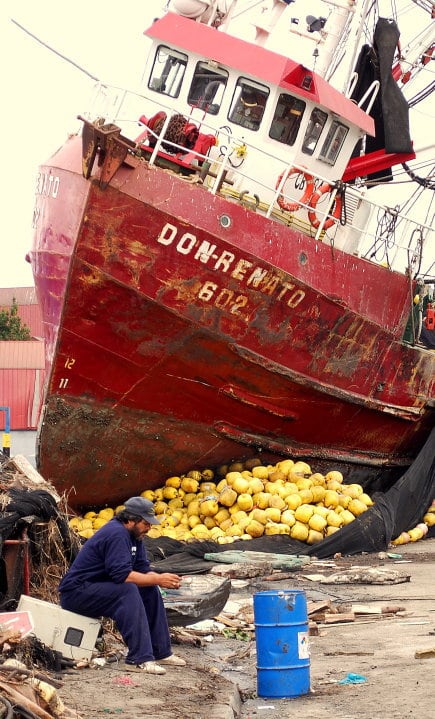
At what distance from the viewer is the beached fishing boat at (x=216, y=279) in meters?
11.9

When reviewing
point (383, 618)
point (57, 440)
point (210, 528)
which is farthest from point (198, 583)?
point (57, 440)

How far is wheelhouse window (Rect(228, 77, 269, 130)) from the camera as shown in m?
13.7

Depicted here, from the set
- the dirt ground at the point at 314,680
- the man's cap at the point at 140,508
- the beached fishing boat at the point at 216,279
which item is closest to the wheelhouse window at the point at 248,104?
the beached fishing boat at the point at 216,279

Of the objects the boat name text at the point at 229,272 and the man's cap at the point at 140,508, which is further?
the boat name text at the point at 229,272

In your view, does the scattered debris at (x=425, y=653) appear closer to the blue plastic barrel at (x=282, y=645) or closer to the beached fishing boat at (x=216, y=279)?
the blue plastic barrel at (x=282, y=645)

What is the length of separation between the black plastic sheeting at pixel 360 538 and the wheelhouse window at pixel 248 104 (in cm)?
519

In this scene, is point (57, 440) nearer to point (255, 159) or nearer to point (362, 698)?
point (255, 159)

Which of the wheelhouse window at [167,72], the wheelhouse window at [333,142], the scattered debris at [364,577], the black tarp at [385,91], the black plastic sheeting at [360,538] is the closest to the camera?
the scattered debris at [364,577]

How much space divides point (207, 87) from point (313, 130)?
1568mm

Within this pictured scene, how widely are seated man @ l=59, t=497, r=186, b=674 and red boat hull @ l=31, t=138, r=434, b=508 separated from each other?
6105mm

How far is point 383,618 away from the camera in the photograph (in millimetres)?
8234

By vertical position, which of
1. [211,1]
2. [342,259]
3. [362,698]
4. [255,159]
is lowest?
[362,698]

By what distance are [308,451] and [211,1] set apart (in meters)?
6.49

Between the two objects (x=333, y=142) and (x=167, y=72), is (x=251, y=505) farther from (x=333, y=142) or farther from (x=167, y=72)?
(x=167, y=72)
